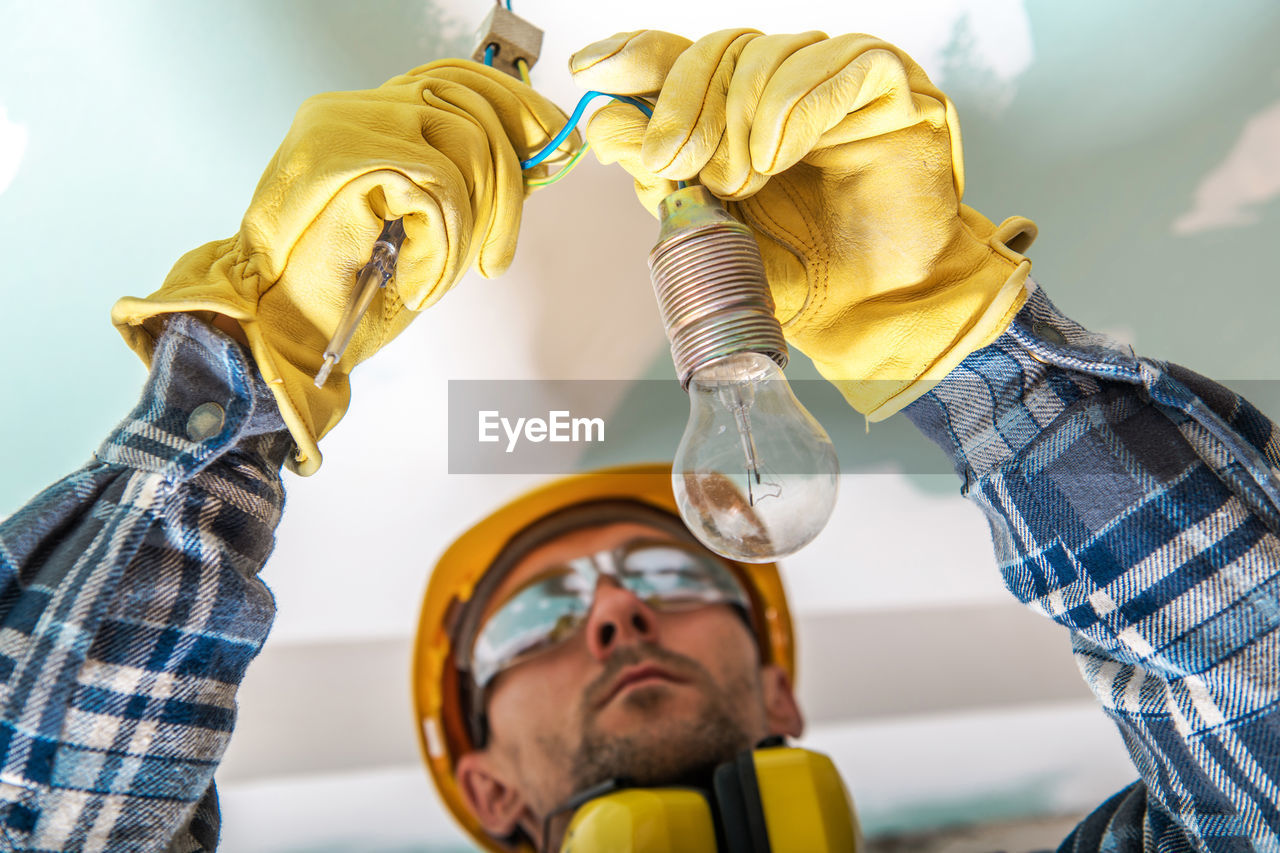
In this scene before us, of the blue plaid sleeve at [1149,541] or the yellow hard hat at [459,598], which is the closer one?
the blue plaid sleeve at [1149,541]

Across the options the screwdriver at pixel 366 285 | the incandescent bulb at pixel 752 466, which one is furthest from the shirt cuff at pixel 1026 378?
the screwdriver at pixel 366 285

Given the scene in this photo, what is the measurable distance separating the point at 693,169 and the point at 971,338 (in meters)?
0.28

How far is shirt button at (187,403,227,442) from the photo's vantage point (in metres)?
0.61

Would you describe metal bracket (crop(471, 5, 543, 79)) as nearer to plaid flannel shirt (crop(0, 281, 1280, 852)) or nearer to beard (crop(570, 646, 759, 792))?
plaid flannel shirt (crop(0, 281, 1280, 852))

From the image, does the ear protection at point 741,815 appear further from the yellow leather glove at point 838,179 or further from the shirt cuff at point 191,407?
the shirt cuff at point 191,407

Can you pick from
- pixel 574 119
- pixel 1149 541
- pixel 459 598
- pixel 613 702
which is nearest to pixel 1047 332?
pixel 1149 541

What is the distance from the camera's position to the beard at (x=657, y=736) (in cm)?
100

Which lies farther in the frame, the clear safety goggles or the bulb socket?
the clear safety goggles

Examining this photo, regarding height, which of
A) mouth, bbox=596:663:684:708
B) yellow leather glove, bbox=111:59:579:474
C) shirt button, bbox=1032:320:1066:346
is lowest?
mouth, bbox=596:663:684:708

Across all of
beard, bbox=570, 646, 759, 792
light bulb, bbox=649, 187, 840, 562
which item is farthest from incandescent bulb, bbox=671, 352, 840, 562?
beard, bbox=570, 646, 759, 792

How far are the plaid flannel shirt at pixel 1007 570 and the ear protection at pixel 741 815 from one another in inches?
11.5

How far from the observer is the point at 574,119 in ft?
1.98

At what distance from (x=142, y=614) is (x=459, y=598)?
0.65m

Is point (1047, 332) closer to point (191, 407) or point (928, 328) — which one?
point (928, 328)
